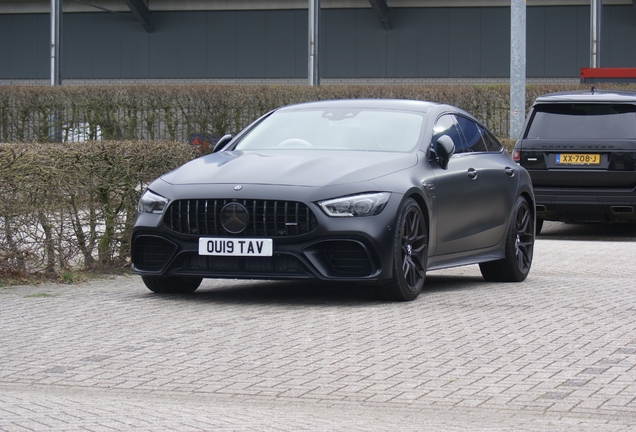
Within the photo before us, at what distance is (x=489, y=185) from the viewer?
32.0ft

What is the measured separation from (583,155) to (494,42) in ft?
83.8

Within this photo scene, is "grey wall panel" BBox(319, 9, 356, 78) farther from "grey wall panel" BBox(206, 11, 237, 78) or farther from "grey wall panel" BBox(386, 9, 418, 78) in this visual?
"grey wall panel" BBox(206, 11, 237, 78)

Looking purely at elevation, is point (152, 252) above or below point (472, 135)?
→ below

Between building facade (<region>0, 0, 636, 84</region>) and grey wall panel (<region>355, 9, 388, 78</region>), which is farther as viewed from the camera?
grey wall panel (<region>355, 9, 388, 78</region>)

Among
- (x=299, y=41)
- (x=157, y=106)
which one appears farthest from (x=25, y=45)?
(x=157, y=106)

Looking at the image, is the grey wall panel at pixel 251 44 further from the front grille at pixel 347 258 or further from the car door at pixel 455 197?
the front grille at pixel 347 258

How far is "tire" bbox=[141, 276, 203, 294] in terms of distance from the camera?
8.81 metres

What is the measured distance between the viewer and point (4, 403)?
5.24 metres

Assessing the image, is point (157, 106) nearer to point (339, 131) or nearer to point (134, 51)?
point (339, 131)

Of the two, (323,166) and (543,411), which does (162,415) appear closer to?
(543,411)

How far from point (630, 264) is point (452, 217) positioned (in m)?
3.58

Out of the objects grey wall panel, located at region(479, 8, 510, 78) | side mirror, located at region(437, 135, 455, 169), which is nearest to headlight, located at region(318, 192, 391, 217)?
side mirror, located at region(437, 135, 455, 169)

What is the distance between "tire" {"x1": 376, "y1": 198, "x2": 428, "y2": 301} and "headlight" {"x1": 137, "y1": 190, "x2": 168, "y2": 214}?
62.9 inches

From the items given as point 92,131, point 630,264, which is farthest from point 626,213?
point 92,131
